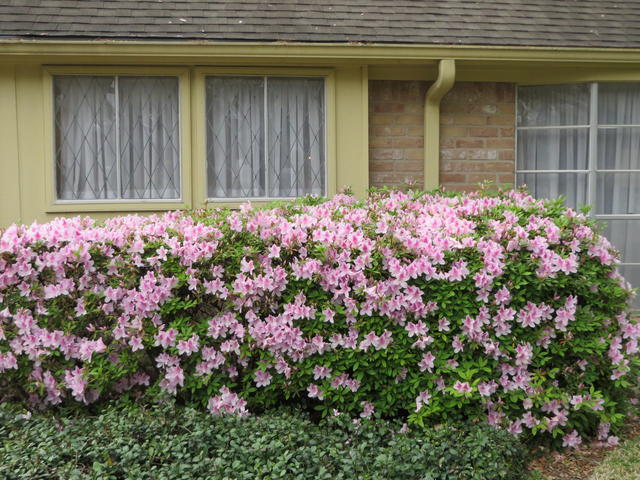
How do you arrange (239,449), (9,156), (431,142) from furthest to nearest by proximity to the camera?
(431,142) < (9,156) < (239,449)

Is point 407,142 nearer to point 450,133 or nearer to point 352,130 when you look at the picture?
point 450,133

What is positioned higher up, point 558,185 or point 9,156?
point 9,156

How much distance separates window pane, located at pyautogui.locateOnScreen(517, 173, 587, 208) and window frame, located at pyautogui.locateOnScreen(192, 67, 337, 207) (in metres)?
2.01

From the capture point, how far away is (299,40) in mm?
6055

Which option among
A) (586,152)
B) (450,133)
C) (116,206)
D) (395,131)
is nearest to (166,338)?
(116,206)

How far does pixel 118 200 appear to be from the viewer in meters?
6.37

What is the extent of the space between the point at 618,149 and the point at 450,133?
1.82 metres

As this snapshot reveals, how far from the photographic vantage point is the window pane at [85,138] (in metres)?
6.30

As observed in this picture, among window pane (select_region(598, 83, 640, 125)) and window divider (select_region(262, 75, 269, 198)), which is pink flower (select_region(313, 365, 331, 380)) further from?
window pane (select_region(598, 83, 640, 125))

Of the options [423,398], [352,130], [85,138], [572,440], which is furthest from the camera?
[352,130]

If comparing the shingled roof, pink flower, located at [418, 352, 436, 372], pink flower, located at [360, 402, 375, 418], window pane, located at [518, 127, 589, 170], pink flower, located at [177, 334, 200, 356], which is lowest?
pink flower, located at [360, 402, 375, 418]

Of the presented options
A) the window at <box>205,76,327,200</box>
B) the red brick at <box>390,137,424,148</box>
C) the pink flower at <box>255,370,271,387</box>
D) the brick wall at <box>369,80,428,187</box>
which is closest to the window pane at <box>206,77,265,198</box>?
the window at <box>205,76,327,200</box>

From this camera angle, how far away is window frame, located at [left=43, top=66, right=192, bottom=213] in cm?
620

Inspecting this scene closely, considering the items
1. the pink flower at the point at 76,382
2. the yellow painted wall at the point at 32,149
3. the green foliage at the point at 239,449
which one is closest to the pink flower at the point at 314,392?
the green foliage at the point at 239,449
